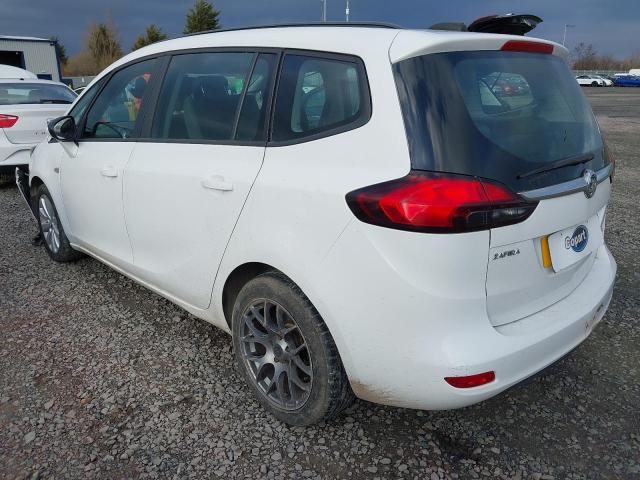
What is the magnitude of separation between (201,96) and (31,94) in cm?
622

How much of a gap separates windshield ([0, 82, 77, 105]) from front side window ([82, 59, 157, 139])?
4677mm

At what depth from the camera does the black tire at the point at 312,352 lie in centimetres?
211

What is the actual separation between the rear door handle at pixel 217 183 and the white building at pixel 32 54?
28.0 metres

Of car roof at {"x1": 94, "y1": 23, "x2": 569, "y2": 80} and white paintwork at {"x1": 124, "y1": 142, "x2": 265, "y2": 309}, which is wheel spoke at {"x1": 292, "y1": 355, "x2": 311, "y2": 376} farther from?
car roof at {"x1": 94, "y1": 23, "x2": 569, "y2": 80}

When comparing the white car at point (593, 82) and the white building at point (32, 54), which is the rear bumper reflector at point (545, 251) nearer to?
the white building at point (32, 54)

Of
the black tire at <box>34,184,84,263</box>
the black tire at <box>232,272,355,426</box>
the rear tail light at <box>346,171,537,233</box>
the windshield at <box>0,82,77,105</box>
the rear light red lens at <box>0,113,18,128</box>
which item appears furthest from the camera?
the windshield at <box>0,82,77,105</box>

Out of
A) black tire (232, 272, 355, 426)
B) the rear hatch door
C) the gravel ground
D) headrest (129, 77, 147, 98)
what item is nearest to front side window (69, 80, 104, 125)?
headrest (129, 77, 147, 98)

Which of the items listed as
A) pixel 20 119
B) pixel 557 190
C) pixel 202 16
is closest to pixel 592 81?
pixel 202 16

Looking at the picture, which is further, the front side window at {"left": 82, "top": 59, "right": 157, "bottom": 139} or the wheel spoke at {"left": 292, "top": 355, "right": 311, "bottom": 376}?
the front side window at {"left": 82, "top": 59, "right": 157, "bottom": 139}

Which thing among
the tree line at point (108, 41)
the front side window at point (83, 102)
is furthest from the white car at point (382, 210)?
the tree line at point (108, 41)

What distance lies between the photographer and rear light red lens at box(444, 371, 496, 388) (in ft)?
6.06

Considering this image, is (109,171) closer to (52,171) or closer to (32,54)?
(52,171)

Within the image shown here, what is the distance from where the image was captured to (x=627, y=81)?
5978 cm

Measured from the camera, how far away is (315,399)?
2234 millimetres
